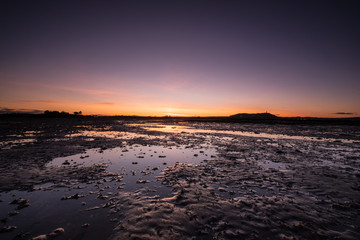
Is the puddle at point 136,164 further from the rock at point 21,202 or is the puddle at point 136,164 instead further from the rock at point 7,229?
the rock at point 7,229

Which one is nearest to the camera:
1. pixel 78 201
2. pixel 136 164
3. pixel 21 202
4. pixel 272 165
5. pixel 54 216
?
pixel 54 216

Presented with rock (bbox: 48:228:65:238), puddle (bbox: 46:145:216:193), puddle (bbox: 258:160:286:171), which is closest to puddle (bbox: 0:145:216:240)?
puddle (bbox: 46:145:216:193)

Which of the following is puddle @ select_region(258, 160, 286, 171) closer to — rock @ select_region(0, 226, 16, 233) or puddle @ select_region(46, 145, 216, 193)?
puddle @ select_region(46, 145, 216, 193)

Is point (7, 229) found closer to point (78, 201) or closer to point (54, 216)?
point (54, 216)

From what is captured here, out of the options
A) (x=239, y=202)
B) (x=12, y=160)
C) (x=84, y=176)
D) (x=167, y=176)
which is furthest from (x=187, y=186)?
(x=12, y=160)

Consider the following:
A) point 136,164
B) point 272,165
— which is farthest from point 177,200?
point 272,165

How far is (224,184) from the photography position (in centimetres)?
777

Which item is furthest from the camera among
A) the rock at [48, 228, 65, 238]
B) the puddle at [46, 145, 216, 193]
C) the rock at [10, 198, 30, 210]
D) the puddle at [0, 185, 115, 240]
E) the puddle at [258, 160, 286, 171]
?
the puddle at [258, 160, 286, 171]

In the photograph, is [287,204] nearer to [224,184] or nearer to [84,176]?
[224,184]

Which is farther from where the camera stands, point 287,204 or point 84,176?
point 84,176

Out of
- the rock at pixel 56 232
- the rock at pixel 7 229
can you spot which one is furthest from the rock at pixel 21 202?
the rock at pixel 56 232

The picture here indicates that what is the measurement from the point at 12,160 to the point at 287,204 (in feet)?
50.4

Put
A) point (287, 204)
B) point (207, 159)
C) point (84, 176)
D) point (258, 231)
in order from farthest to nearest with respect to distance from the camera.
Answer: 1. point (207, 159)
2. point (84, 176)
3. point (287, 204)
4. point (258, 231)

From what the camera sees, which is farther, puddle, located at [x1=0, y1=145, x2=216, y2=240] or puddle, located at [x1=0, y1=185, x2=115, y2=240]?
puddle, located at [x1=0, y1=145, x2=216, y2=240]
